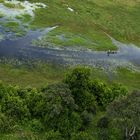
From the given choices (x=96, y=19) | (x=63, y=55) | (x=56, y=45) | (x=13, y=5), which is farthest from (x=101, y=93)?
(x=13, y=5)

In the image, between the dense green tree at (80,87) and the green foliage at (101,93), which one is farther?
the green foliage at (101,93)

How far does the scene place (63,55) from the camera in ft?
178

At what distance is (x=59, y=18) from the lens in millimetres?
66438

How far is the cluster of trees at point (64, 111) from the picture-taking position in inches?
1326

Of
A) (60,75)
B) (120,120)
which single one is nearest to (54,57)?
A: (60,75)

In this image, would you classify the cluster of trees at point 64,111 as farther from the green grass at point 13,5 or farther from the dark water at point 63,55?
the green grass at point 13,5

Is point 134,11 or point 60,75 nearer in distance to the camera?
point 60,75

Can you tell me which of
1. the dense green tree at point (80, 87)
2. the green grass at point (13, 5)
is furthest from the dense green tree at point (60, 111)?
the green grass at point (13, 5)

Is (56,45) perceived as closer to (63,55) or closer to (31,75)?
(63,55)

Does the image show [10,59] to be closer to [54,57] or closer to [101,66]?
[54,57]

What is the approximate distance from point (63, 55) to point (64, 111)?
66.2ft

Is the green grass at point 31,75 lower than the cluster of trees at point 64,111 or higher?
lower

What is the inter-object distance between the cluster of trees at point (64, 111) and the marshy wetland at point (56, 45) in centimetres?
863

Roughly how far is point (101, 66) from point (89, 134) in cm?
1887
